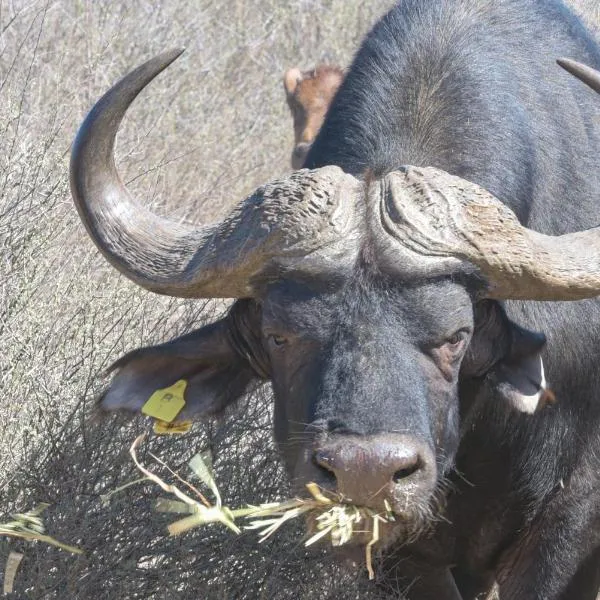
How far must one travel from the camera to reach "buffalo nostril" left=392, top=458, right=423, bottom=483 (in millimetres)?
3947

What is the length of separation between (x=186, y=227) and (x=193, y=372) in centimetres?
50

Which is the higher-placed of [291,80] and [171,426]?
[171,426]

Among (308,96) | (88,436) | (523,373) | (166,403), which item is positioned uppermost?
(166,403)

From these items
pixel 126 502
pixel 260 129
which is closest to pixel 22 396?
pixel 126 502

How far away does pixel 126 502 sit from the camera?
5.46m

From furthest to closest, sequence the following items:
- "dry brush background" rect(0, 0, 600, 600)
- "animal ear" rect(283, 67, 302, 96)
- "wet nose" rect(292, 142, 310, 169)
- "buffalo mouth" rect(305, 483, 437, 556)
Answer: "animal ear" rect(283, 67, 302, 96) → "wet nose" rect(292, 142, 310, 169) → "dry brush background" rect(0, 0, 600, 600) → "buffalo mouth" rect(305, 483, 437, 556)

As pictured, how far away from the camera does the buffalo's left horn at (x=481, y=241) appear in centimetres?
429

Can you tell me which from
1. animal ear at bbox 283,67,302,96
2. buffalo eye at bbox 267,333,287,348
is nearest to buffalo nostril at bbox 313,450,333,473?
buffalo eye at bbox 267,333,287,348

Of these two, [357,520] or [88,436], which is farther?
[88,436]

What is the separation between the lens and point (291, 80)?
34.9 ft

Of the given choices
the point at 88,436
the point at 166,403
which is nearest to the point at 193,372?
the point at 166,403

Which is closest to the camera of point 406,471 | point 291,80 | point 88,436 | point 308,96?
point 406,471

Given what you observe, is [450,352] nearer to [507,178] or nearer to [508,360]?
[508,360]

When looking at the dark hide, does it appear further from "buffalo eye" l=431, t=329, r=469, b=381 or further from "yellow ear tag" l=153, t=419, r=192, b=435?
"yellow ear tag" l=153, t=419, r=192, b=435
